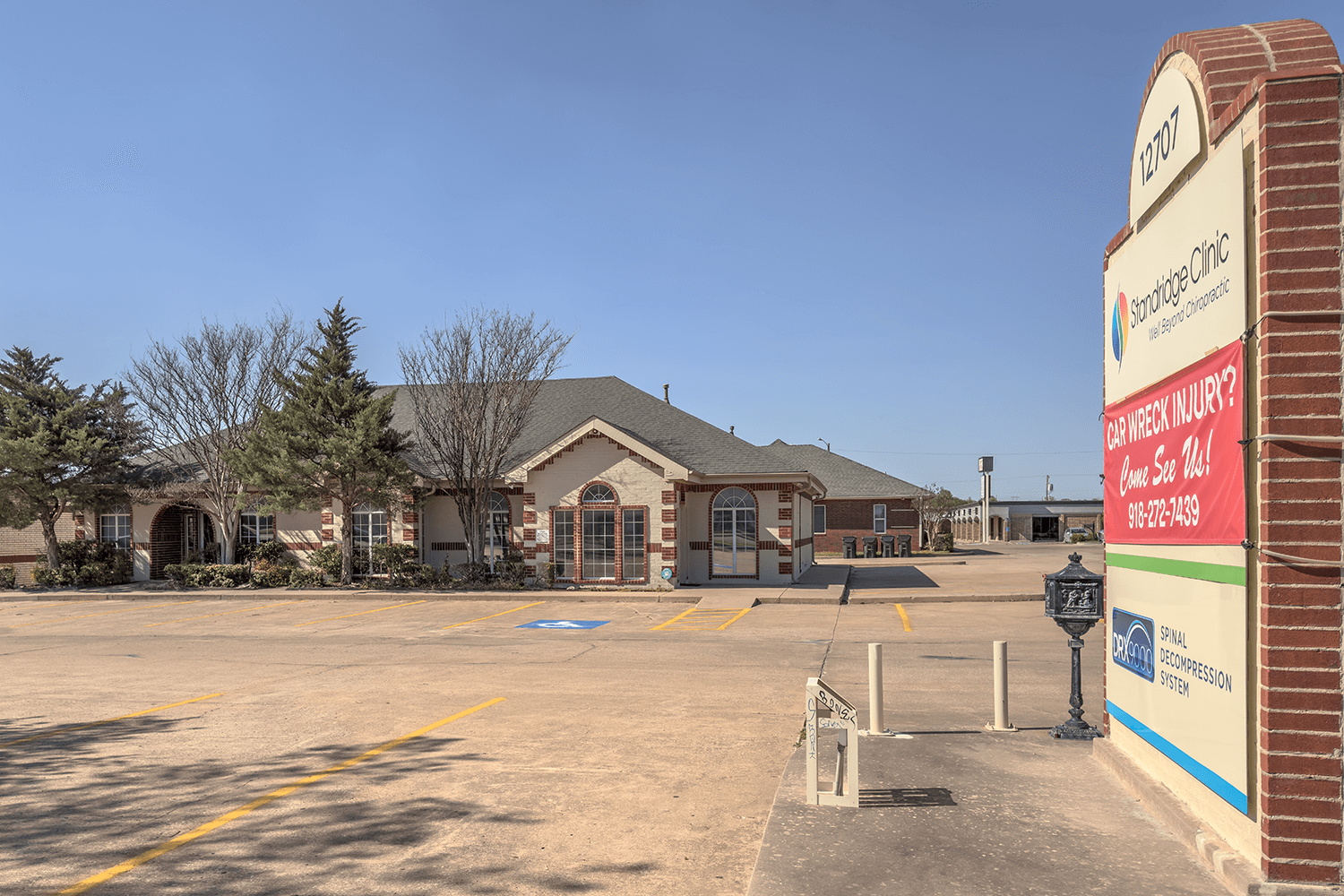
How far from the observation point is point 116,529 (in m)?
33.7

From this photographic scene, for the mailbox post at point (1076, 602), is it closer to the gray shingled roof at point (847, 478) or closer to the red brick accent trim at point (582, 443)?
the red brick accent trim at point (582, 443)

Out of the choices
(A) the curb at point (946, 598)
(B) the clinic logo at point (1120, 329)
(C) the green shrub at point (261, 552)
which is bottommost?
(A) the curb at point (946, 598)

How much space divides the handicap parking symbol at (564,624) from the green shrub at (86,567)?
70.4 feet

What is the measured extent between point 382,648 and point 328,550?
1666 cm

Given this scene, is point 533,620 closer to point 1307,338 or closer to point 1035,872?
point 1035,872

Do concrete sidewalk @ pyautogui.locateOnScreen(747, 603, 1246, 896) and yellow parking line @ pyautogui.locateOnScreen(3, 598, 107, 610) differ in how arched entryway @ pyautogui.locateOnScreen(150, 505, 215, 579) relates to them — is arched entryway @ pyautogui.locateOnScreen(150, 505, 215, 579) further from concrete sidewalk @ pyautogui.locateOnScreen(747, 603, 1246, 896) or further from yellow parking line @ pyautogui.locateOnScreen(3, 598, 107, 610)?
concrete sidewalk @ pyautogui.locateOnScreen(747, 603, 1246, 896)

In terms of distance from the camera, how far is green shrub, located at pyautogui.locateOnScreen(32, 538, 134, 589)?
31.7 metres

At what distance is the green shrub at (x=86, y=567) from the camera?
104 feet

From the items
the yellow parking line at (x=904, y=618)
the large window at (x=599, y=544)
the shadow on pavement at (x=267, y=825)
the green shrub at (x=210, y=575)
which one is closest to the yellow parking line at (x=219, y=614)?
the green shrub at (x=210, y=575)

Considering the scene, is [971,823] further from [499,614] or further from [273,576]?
[273,576]

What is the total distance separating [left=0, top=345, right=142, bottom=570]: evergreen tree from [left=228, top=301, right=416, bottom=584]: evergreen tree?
598 centimetres

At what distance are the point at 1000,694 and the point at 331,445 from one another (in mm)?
23700

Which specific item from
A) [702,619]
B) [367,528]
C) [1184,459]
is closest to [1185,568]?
[1184,459]

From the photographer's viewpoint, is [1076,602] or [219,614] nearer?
[1076,602]
